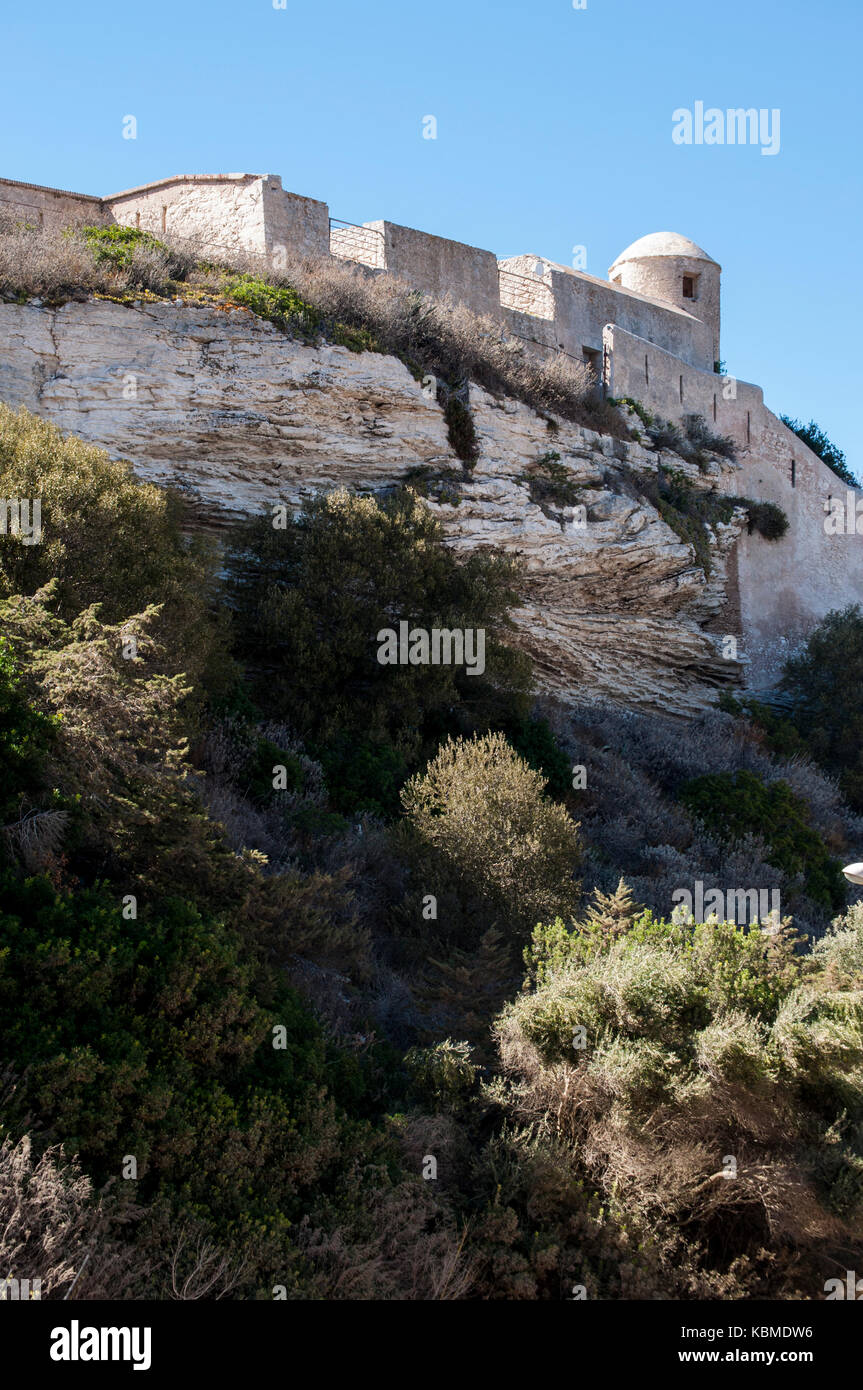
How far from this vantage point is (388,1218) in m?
6.33

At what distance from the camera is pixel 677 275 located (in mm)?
26484

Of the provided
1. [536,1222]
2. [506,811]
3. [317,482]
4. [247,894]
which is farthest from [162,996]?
[317,482]

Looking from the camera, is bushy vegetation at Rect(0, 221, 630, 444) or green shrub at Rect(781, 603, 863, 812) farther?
green shrub at Rect(781, 603, 863, 812)

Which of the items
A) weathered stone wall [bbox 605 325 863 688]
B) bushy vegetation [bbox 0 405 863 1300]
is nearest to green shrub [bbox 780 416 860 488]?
weathered stone wall [bbox 605 325 863 688]

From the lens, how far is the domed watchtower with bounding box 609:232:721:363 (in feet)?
86.8

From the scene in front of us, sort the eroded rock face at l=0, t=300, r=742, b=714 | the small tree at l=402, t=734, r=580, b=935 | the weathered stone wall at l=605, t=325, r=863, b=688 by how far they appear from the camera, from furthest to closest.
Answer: the weathered stone wall at l=605, t=325, r=863, b=688 → the eroded rock face at l=0, t=300, r=742, b=714 → the small tree at l=402, t=734, r=580, b=935

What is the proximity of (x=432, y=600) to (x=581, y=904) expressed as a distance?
233 inches

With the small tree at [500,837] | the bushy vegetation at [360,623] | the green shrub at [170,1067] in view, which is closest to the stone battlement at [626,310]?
the bushy vegetation at [360,623]

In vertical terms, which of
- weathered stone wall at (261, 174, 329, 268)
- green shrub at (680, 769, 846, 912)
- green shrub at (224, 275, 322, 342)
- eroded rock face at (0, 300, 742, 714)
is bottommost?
green shrub at (680, 769, 846, 912)

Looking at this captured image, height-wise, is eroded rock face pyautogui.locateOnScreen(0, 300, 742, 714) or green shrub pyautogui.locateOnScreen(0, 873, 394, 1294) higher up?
eroded rock face pyautogui.locateOnScreen(0, 300, 742, 714)

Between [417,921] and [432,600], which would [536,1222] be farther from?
[432,600]

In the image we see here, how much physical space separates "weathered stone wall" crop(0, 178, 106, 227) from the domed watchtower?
13.9m

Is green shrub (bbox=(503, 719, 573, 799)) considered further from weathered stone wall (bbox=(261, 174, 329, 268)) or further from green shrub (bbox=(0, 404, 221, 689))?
weathered stone wall (bbox=(261, 174, 329, 268))

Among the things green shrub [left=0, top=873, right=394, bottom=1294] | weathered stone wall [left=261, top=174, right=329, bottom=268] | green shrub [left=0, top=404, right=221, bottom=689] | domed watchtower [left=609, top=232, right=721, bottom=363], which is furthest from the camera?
domed watchtower [left=609, top=232, right=721, bottom=363]
